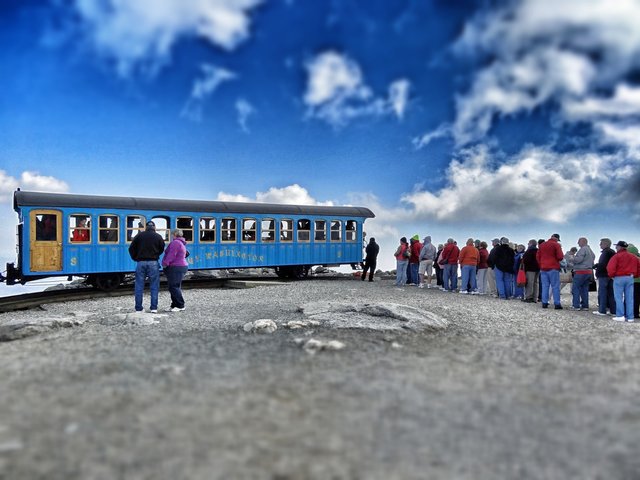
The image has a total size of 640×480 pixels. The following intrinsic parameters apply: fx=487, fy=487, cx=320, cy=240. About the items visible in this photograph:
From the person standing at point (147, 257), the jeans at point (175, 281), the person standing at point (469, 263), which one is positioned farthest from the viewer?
the person standing at point (469, 263)

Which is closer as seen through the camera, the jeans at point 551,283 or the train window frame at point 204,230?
the jeans at point 551,283

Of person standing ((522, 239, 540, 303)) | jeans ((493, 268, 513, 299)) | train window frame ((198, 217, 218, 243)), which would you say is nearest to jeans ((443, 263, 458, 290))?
jeans ((493, 268, 513, 299))

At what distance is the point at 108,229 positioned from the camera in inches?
639

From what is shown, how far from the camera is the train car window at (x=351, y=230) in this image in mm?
21891

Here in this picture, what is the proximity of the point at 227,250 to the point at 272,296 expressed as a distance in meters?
5.55

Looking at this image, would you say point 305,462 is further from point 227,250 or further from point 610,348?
point 227,250

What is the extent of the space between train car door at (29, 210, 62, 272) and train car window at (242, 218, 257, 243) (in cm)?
643

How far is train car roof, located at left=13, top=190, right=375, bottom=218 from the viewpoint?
15234 mm

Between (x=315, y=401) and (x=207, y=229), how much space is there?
47.0ft

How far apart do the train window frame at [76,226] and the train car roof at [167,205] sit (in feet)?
0.99

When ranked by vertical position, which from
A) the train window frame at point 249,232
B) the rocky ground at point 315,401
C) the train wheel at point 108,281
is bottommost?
the rocky ground at point 315,401

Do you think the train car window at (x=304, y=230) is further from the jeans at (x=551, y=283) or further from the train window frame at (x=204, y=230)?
the jeans at (x=551, y=283)

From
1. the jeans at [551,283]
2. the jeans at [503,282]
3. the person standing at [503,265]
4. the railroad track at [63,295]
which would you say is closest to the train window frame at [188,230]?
the railroad track at [63,295]

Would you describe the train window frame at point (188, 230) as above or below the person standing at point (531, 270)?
above
